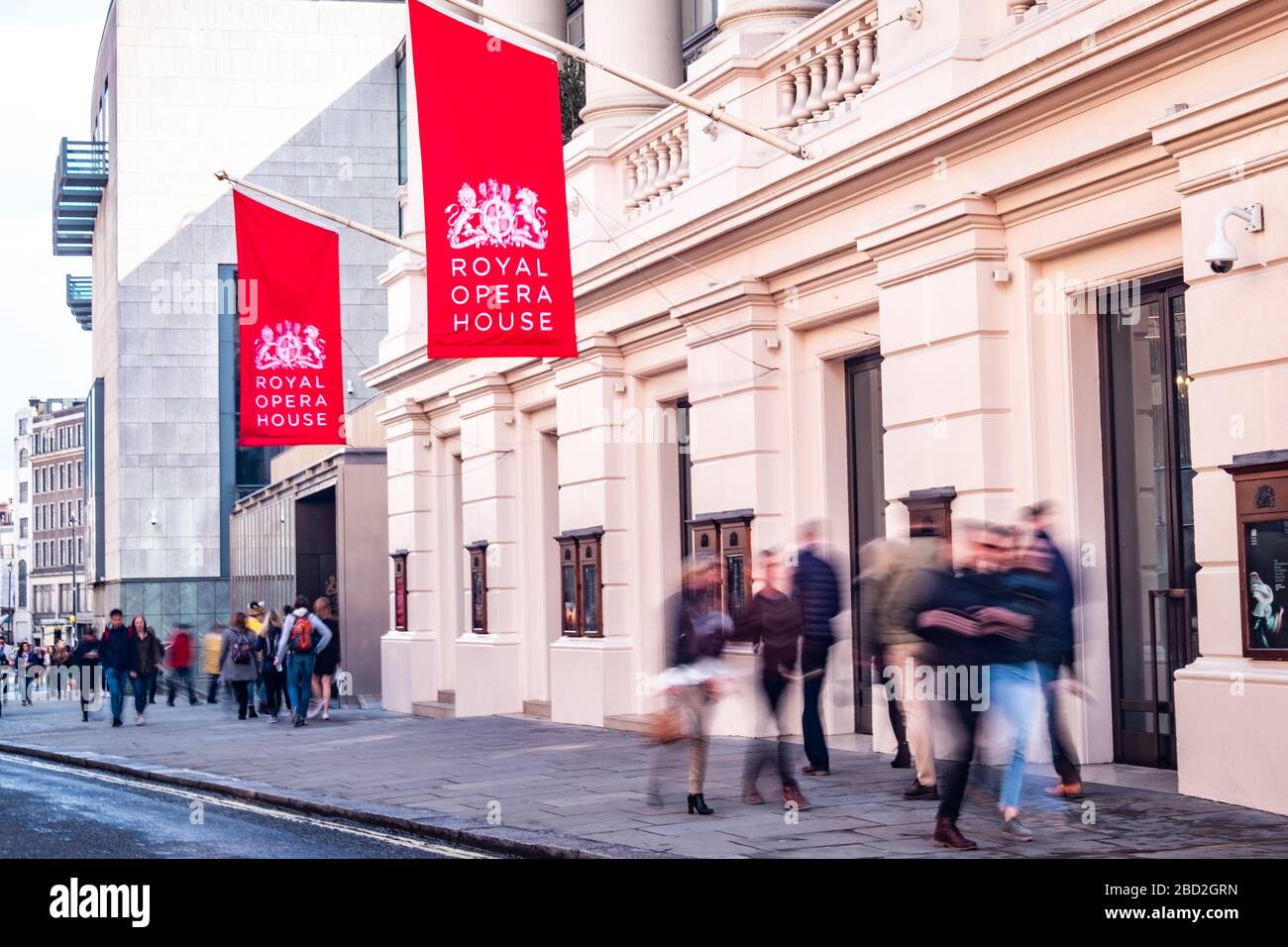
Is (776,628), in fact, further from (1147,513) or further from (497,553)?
(497,553)

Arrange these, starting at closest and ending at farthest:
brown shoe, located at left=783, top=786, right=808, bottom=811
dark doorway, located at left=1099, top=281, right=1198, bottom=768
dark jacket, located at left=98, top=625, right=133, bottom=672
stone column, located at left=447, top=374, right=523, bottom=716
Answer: brown shoe, located at left=783, top=786, right=808, bottom=811 → dark doorway, located at left=1099, top=281, right=1198, bottom=768 → stone column, located at left=447, top=374, right=523, bottom=716 → dark jacket, located at left=98, top=625, right=133, bottom=672

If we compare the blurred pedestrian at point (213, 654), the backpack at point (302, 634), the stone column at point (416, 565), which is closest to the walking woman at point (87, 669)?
the blurred pedestrian at point (213, 654)

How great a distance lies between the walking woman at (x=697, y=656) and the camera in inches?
464

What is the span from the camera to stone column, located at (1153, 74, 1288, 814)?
33.9 ft

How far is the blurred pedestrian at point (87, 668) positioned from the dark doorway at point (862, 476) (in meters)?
16.6

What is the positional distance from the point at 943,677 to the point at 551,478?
1377cm

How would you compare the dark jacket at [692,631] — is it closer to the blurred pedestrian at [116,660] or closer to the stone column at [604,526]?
the stone column at [604,526]

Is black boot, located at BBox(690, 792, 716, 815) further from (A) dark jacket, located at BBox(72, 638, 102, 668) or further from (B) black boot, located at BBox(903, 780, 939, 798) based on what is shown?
(A) dark jacket, located at BBox(72, 638, 102, 668)

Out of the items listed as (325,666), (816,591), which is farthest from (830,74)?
(325,666)

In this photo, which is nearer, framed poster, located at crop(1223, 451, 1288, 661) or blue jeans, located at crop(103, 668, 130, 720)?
framed poster, located at crop(1223, 451, 1288, 661)

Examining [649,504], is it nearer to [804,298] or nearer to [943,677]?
[804,298]

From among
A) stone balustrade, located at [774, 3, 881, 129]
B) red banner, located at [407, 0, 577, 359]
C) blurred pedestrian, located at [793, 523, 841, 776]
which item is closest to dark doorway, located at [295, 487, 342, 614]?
red banner, located at [407, 0, 577, 359]

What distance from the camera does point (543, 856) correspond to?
10.3m

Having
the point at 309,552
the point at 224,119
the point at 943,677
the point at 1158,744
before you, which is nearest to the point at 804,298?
the point at 1158,744
